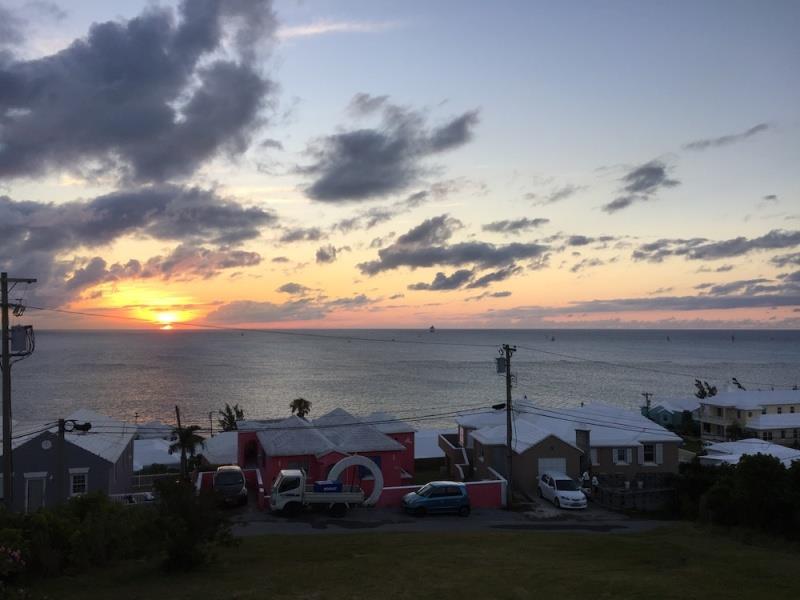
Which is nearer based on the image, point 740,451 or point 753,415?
point 740,451

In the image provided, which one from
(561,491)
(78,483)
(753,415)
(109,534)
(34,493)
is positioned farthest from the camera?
(753,415)

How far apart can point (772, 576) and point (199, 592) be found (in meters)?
14.4

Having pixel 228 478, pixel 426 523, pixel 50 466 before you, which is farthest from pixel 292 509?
pixel 50 466

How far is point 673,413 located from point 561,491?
50.8 meters

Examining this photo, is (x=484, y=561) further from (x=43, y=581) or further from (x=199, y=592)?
(x=43, y=581)

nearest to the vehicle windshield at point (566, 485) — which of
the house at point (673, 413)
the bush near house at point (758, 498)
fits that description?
the bush near house at point (758, 498)

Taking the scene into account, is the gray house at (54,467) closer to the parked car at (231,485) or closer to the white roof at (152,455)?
the parked car at (231,485)

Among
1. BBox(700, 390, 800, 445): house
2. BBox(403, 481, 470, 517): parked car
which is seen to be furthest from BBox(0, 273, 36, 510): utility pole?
BBox(700, 390, 800, 445): house

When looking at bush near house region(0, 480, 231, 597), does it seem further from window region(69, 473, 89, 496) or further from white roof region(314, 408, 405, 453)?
white roof region(314, 408, 405, 453)

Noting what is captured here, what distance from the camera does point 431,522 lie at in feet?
87.4

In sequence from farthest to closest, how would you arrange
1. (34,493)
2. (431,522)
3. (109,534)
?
(34,493) → (431,522) → (109,534)

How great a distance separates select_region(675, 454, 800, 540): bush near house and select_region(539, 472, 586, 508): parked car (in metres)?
5.28

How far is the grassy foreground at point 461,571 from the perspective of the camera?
1477cm

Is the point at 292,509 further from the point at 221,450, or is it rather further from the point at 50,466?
the point at 221,450
